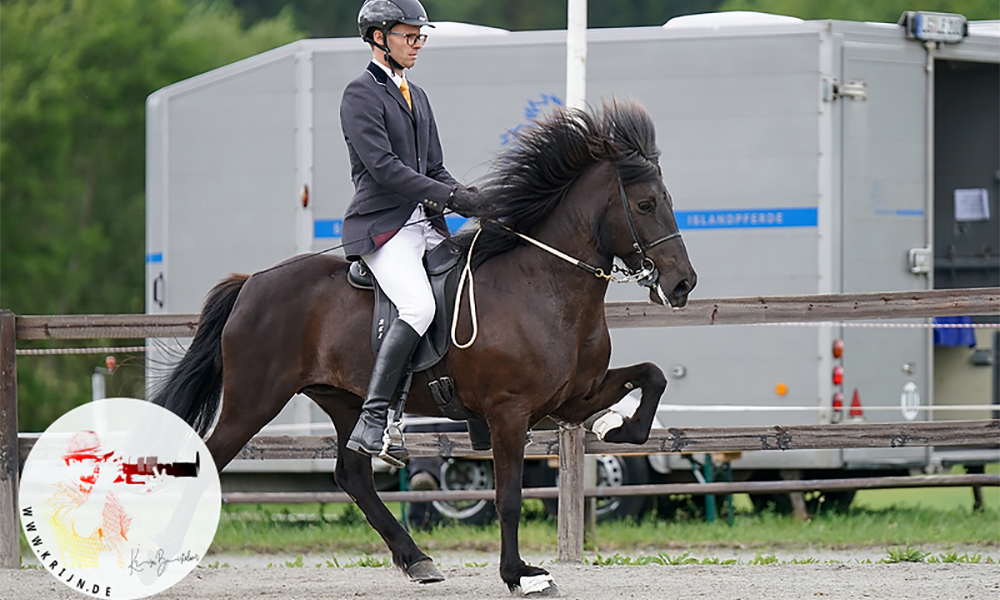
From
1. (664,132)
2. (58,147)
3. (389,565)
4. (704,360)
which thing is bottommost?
(389,565)

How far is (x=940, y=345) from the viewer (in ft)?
35.1

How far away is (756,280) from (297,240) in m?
3.56

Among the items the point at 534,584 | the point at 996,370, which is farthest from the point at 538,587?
the point at 996,370

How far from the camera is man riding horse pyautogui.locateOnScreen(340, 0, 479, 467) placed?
5.38 meters

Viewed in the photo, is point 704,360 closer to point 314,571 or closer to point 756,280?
point 756,280

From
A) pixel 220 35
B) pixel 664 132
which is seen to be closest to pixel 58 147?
pixel 220 35

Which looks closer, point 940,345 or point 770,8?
point 940,345

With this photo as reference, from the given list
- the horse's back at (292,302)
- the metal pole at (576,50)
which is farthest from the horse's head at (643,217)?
the metal pole at (576,50)

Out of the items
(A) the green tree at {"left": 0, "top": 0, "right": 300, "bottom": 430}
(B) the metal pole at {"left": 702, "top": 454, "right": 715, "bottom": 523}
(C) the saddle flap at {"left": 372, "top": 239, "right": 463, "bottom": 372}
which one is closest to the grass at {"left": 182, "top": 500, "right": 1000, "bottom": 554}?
(B) the metal pole at {"left": 702, "top": 454, "right": 715, "bottom": 523}

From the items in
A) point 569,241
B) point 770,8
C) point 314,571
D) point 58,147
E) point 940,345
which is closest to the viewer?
point 569,241

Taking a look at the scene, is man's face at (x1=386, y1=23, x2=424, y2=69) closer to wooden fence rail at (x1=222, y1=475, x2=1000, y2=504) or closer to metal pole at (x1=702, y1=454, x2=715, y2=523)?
wooden fence rail at (x1=222, y1=475, x2=1000, y2=504)

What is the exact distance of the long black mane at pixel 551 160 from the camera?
5.50m

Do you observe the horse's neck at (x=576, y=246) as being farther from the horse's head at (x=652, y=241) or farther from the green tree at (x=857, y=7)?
the green tree at (x=857, y=7)

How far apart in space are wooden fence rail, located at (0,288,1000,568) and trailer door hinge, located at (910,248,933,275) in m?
2.87
